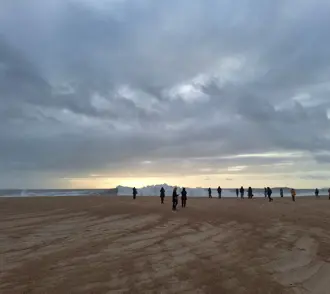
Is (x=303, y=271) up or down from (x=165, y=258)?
down

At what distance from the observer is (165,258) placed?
12664mm

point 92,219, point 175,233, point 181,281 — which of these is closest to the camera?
point 181,281

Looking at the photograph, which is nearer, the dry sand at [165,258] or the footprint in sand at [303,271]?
the dry sand at [165,258]

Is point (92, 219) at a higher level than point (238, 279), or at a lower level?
higher

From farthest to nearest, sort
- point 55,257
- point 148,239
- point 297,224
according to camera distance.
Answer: point 297,224 < point 148,239 < point 55,257

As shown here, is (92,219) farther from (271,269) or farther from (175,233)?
(271,269)

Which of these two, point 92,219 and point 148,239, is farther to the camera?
point 92,219

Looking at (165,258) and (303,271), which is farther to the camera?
(165,258)

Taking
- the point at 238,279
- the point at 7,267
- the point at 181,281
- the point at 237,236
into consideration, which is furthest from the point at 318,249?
the point at 7,267

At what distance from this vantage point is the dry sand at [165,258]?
9.80 meters

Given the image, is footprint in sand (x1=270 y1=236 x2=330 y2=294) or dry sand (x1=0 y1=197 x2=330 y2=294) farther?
footprint in sand (x1=270 y1=236 x2=330 y2=294)

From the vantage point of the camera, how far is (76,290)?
9.26 m

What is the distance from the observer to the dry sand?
9805 mm

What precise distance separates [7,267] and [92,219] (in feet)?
44.1
